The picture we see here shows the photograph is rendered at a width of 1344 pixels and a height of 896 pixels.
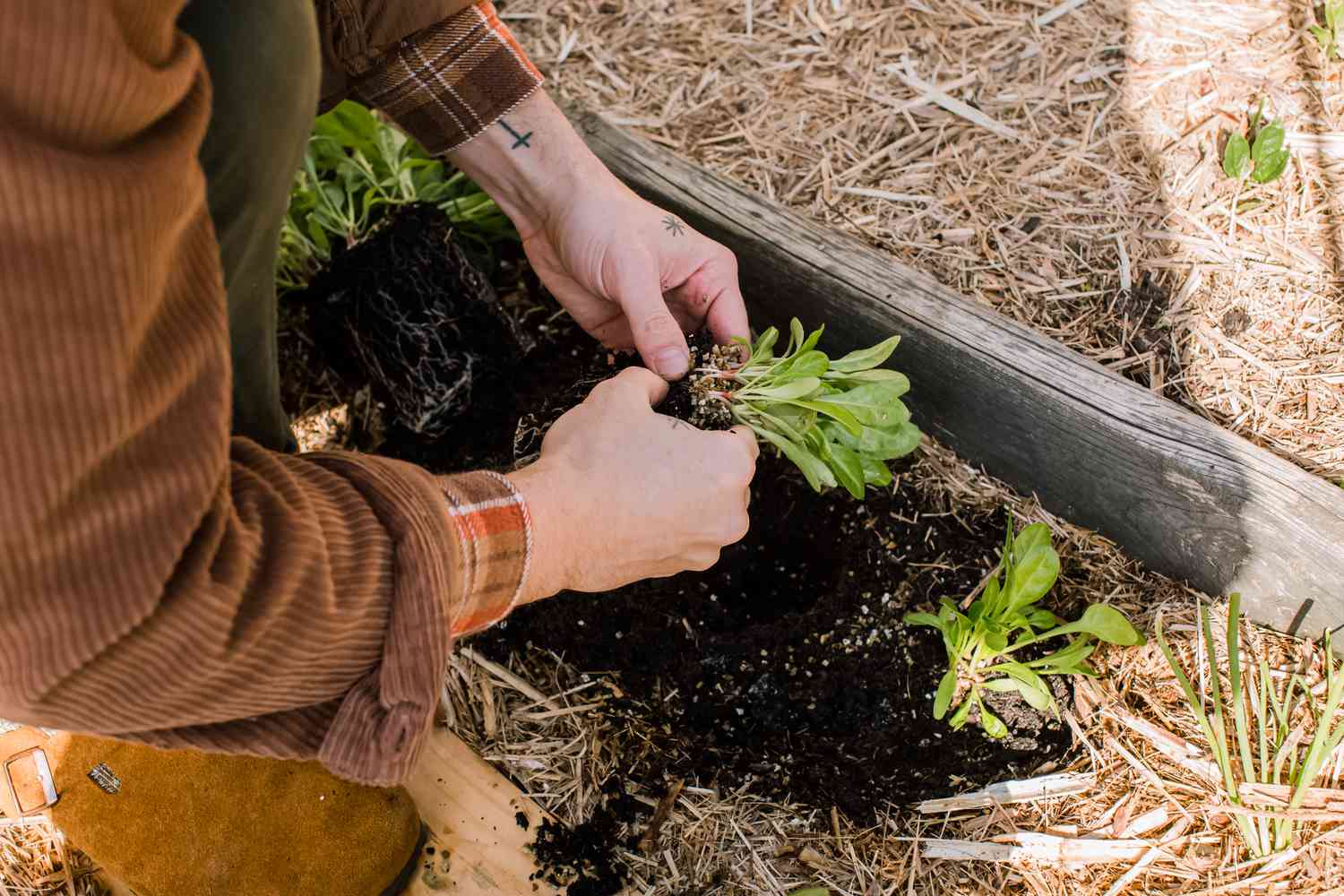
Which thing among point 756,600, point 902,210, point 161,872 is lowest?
point 161,872

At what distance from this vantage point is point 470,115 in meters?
1.59

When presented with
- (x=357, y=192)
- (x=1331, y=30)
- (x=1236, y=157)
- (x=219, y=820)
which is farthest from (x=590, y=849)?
(x=1331, y=30)

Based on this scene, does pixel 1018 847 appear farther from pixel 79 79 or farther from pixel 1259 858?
pixel 79 79

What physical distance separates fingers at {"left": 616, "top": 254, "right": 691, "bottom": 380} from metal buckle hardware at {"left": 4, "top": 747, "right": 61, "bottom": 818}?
1.30 meters

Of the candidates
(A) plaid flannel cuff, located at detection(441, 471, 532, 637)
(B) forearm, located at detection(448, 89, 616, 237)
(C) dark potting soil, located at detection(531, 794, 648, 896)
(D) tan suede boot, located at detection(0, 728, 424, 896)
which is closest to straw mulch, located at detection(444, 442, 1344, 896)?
(C) dark potting soil, located at detection(531, 794, 648, 896)

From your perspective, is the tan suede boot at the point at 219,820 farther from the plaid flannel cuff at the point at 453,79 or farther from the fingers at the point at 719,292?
the plaid flannel cuff at the point at 453,79

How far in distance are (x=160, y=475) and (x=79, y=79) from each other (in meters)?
0.31

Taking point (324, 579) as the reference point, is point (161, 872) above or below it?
below

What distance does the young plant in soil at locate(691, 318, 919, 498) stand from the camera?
1.52 metres

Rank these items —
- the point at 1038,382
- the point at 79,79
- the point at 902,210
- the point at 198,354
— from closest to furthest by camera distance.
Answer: the point at 79,79, the point at 198,354, the point at 1038,382, the point at 902,210

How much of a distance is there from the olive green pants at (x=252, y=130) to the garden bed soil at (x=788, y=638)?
1.62ft

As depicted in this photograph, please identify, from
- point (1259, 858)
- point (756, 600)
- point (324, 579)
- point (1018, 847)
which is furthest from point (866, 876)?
point (324, 579)

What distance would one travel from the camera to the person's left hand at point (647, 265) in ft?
5.07

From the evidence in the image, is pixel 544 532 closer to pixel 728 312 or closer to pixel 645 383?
pixel 645 383
